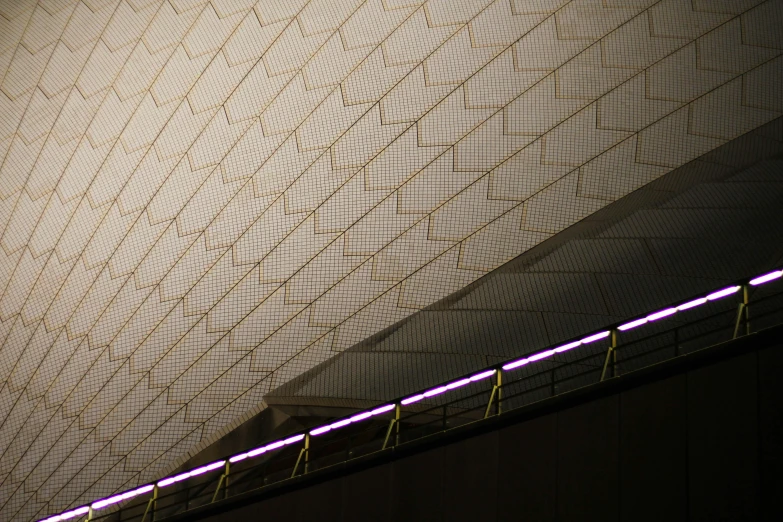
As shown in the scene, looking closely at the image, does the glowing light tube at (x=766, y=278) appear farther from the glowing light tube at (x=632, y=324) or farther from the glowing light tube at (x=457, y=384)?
Answer: the glowing light tube at (x=457, y=384)

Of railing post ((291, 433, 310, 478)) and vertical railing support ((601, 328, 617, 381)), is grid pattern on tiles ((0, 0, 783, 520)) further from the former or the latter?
vertical railing support ((601, 328, 617, 381))

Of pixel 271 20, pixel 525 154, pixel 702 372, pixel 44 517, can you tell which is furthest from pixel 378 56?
pixel 44 517

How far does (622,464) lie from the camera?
6.19 metres

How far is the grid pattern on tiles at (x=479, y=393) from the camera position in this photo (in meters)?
6.09

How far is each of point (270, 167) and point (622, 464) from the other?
5405mm

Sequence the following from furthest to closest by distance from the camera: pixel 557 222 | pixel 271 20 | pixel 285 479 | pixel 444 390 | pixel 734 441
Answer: pixel 271 20 → pixel 557 222 → pixel 285 479 → pixel 444 390 → pixel 734 441

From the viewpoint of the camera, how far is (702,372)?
5.95 meters

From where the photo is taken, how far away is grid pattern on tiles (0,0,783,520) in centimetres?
946

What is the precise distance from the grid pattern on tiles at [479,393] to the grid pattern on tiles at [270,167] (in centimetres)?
52

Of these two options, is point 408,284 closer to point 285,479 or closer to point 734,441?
point 285,479

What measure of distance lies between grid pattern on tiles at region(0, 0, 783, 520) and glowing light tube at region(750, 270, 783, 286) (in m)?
3.12

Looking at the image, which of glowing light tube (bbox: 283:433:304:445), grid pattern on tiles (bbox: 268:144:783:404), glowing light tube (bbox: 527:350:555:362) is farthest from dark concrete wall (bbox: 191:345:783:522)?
grid pattern on tiles (bbox: 268:144:783:404)

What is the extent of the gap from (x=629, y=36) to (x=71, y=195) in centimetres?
653

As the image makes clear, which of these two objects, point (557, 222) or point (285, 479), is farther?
point (557, 222)
